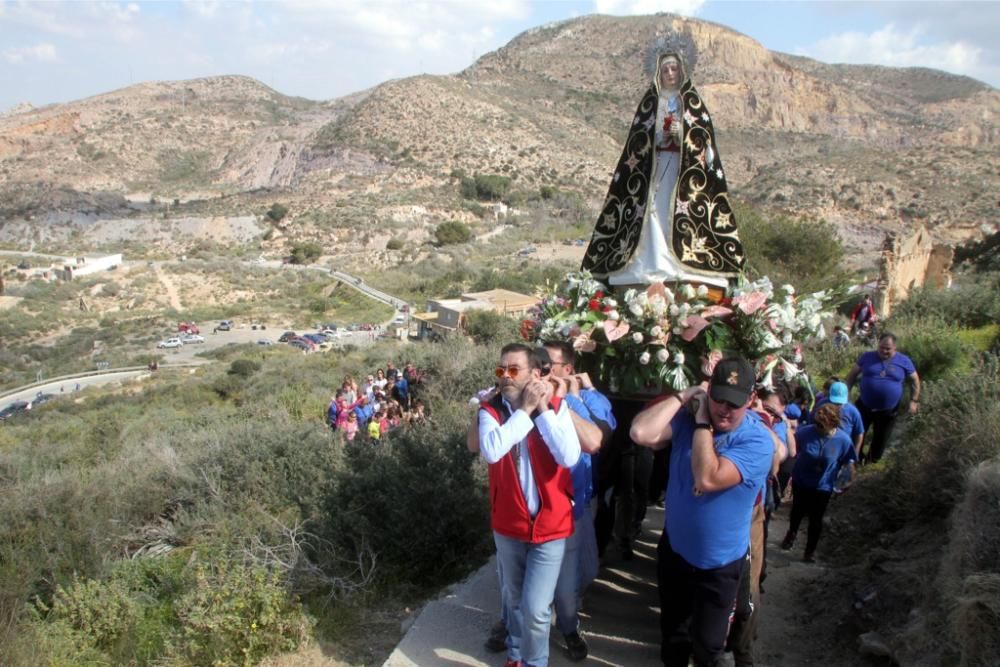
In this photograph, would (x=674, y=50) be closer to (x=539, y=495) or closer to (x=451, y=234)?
(x=539, y=495)

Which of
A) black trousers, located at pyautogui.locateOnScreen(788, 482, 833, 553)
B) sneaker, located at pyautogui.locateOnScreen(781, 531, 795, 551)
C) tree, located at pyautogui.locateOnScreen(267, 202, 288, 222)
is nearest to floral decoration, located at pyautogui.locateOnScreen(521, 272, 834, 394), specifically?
black trousers, located at pyautogui.locateOnScreen(788, 482, 833, 553)

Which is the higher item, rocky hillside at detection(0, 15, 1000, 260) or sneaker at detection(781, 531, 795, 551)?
rocky hillside at detection(0, 15, 1000, 260)

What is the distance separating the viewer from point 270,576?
14.3 ft

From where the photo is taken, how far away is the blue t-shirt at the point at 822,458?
4.95 m

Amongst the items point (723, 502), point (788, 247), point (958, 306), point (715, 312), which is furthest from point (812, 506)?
point (788, 247)

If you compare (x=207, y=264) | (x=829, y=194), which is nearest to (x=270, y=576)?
(x=207, y=264)

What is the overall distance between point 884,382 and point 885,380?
0.07 ft

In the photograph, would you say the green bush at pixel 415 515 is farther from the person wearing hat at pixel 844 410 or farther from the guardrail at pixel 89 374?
the guardrail at pixel 89 374

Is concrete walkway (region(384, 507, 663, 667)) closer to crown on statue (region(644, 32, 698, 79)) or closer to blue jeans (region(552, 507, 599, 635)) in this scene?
blue jeans (region(552, 507, 599, 635))

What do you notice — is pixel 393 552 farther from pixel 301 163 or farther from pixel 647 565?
pixel 301 163

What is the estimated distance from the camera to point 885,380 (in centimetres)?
630

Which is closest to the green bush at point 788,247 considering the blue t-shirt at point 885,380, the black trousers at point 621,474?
the blue t-shirt at point 885,380

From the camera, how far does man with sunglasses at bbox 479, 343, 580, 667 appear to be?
10.5ft

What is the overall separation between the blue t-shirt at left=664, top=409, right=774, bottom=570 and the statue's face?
8.12 ft
